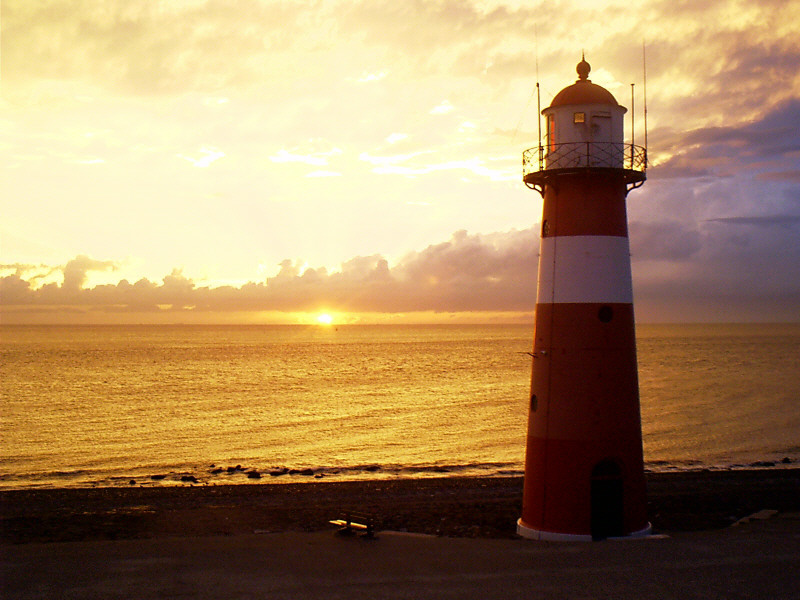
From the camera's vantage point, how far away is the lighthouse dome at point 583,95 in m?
15.7

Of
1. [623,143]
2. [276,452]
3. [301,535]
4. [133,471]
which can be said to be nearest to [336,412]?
[276,452]

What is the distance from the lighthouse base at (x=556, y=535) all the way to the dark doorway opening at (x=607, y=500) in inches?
8.5

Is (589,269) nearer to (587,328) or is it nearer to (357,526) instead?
(587,328)

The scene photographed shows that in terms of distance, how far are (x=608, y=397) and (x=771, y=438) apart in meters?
29.5

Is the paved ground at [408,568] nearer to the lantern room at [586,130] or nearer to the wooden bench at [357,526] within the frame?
the wooden bench at [357,526]

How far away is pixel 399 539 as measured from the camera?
16.8 meters

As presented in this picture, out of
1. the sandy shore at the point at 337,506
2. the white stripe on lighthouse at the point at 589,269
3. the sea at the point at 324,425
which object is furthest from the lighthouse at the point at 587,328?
the sea at the point at 324,425

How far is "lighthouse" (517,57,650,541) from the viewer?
15.6m

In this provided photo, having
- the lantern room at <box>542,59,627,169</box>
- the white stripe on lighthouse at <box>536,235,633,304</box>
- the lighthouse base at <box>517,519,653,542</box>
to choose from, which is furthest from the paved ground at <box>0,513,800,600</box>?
the lantern room at <box>542,59,627,169</box>

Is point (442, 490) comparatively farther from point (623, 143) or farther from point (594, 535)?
point (623, 143)

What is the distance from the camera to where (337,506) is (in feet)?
80.0

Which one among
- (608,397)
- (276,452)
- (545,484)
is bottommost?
(276,452)

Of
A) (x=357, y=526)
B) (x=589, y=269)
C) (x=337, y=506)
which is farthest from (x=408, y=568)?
(x=337, y=506)

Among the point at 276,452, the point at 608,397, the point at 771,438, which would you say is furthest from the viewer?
the point at 771,438
